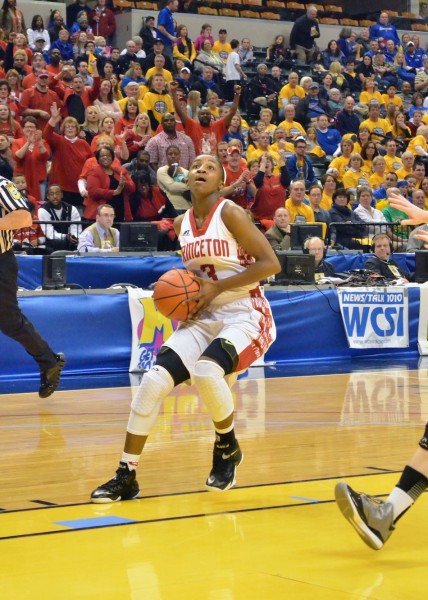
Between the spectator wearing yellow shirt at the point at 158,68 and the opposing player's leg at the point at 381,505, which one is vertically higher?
the opposing player's leg at the point at 381,505

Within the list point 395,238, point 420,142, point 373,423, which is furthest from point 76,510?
point 420,142

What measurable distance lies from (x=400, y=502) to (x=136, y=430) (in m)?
1.56

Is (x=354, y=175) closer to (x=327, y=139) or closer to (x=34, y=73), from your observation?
(x=327, y=139)

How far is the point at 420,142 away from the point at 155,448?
585 inches

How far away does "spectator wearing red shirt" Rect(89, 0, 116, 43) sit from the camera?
22609 millimetres

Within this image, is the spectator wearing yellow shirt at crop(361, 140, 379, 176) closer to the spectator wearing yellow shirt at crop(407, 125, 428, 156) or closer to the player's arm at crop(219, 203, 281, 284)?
the spectator wearing yellow shirt at crop(407, 125, 428, 156)

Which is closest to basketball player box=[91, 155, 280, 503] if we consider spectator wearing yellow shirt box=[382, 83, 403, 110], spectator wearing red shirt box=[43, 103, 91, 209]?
spectator wearing red shirt box=[43, 103, 91, 209]

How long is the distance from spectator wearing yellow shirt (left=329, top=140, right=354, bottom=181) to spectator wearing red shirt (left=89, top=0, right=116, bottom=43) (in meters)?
6.57

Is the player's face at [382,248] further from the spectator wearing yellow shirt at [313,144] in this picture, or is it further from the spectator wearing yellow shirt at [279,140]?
the spectator wearing yellow shirt at [313,144]

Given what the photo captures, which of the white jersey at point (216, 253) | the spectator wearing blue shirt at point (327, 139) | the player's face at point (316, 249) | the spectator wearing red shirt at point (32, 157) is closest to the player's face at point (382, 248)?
the player's face at point (316, 249)

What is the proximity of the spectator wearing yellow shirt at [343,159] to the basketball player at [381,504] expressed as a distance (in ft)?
46.7

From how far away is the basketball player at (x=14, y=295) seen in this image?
7.84 meters

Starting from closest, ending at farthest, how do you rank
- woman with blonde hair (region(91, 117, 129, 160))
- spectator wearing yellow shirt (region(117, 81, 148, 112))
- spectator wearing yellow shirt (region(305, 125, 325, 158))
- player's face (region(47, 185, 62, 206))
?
player's face (region(47, 185, 62, 206)), woman with blonde hair (region(91, 117, 129, 160)), spectator wearing yellow shirt (region(117, 81, 148, 112)), spectator wearing yellow shirt (region(305, 125, 325, 158))

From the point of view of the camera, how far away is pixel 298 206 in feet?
50.0
